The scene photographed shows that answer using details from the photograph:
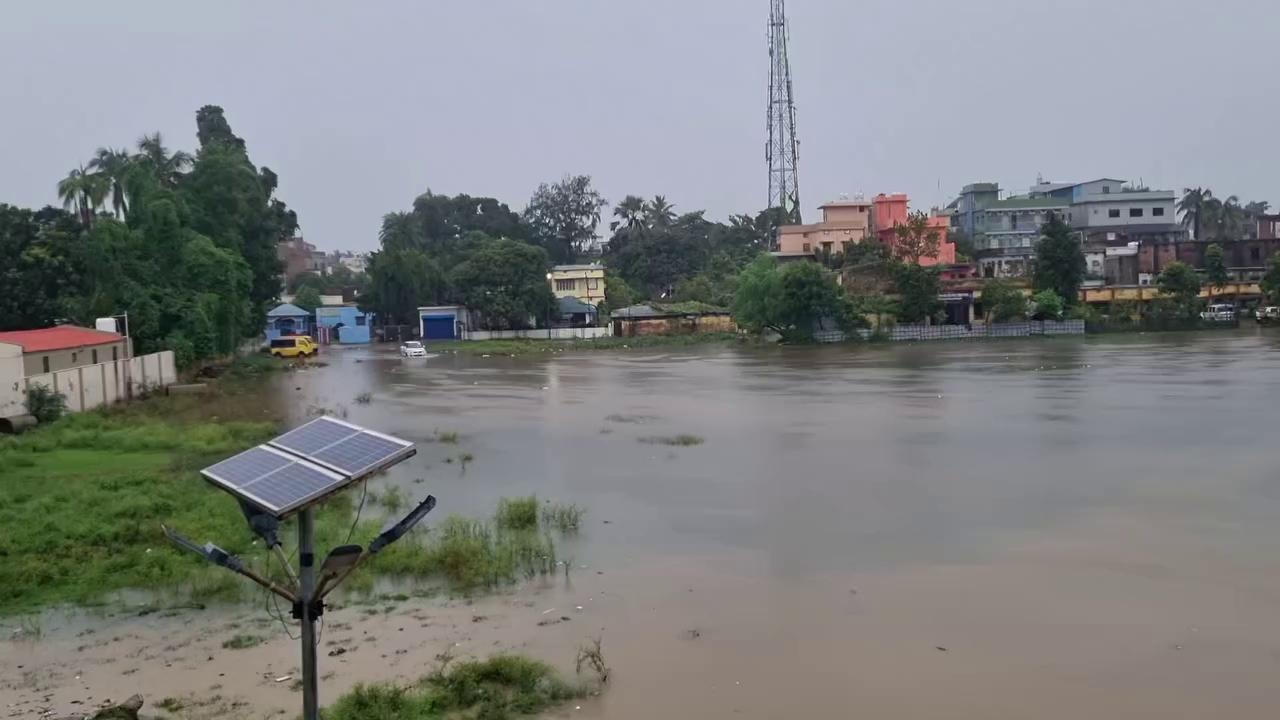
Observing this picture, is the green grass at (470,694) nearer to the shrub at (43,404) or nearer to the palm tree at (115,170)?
the shrub at (43,404)

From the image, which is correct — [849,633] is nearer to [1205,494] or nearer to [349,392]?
[1205,494]

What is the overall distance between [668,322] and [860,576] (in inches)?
2331

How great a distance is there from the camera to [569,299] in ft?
240

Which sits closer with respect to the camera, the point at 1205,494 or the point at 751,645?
the point at 751,645

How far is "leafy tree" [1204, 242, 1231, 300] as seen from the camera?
202 feet

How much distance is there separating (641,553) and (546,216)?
303ft

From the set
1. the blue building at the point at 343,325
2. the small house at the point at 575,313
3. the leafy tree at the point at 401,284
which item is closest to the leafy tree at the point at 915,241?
the small house at the point at 575,313

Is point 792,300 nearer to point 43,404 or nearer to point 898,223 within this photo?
point 898,223

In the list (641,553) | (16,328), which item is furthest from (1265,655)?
(16,328)

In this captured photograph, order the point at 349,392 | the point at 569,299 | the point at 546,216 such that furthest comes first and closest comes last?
the point at 546,216 → the point at 569,299 → the point at 349,392

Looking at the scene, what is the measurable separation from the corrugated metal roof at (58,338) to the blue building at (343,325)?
1789 inches

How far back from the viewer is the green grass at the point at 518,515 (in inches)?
515

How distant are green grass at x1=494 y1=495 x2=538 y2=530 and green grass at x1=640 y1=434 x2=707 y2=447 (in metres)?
6.90

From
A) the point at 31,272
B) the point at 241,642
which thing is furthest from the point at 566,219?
the point at 241,642
